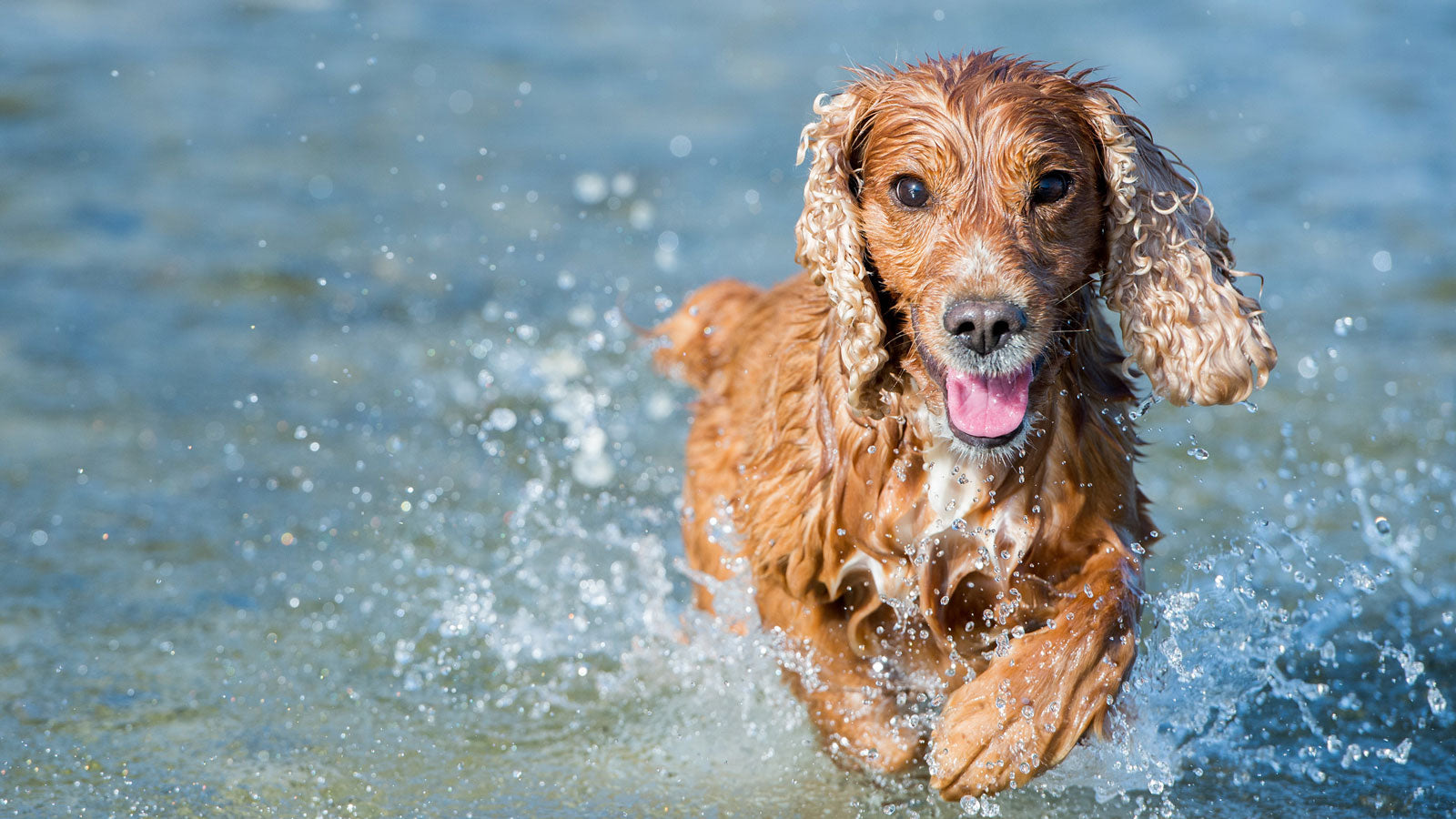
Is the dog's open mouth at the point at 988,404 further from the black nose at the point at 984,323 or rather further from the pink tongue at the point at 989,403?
the black nose at the point at 984,323

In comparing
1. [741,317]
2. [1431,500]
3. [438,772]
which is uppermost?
[741,317]

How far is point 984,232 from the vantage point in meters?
3.27

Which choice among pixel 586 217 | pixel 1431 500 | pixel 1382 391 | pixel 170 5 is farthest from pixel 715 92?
pixel 1431 500

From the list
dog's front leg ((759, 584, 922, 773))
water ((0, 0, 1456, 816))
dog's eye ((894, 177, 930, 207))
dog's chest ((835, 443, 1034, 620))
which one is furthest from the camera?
water ((0, 0, 1456, 816))

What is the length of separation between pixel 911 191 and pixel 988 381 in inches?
18.3

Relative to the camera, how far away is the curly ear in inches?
135

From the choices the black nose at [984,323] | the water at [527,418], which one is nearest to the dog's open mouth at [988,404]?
the black nose at [984,323]

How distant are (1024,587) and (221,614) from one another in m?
2.73

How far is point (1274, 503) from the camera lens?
19.0ft

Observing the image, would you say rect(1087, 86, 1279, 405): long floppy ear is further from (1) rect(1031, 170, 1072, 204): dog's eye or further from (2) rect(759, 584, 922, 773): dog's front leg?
(2) rect(759, 584, 922, 773): dog's front leg

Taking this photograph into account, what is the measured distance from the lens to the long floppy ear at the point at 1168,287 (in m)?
3.44

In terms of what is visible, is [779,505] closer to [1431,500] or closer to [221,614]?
[221,614]

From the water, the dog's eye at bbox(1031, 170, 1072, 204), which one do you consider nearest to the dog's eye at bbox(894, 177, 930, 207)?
the dog's eye at bbox(1031, 170, 1072, 204)

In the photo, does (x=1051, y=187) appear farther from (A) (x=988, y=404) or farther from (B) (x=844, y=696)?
(B) (x=844, y=696)
